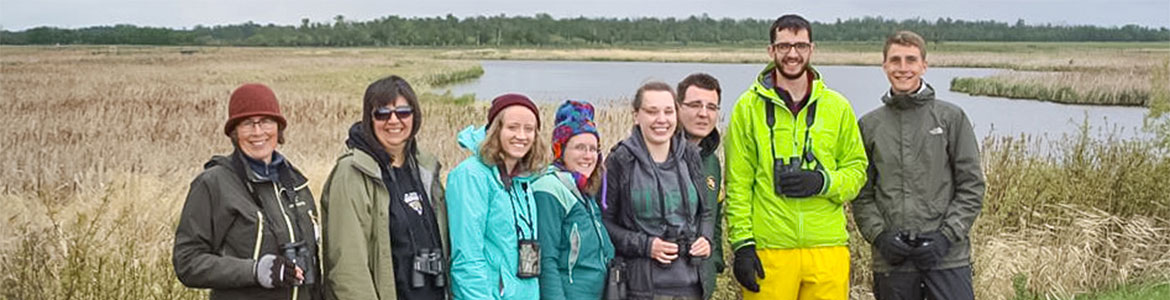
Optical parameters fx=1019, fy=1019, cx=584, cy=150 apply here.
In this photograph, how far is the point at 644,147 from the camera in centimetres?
442

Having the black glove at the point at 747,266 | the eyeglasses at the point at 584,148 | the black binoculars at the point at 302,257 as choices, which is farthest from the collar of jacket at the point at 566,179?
the black binoculars at the point at 302,257

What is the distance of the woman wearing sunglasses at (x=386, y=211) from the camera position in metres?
3.83

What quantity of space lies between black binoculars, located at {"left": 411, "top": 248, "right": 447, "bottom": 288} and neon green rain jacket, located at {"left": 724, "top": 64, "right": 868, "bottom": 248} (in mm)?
1409

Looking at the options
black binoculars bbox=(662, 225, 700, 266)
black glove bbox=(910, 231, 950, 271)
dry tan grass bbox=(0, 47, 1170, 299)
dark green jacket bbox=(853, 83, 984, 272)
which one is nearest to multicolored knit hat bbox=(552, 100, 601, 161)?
black binoculars bbox=(662, 225, 700, 266)

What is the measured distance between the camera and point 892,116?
5.00 m

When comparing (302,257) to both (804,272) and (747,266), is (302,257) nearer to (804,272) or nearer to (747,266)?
(747,266)

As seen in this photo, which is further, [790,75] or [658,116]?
[790,75]

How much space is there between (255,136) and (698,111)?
1.99 metres

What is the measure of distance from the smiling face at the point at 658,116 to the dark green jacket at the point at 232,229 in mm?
1494

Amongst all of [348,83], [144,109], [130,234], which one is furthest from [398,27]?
[130,234]

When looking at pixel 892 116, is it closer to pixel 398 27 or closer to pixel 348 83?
pixel 348 83

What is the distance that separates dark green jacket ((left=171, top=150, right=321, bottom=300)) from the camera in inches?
139

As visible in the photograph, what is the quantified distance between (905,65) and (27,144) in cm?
1114

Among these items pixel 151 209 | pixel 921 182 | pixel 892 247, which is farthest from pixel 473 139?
pixel 151 209
